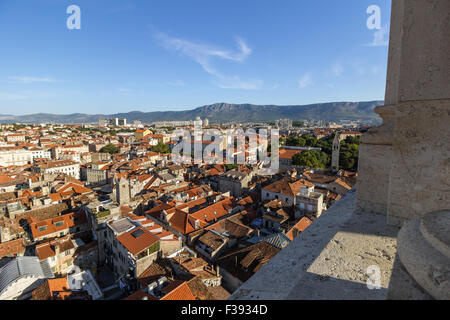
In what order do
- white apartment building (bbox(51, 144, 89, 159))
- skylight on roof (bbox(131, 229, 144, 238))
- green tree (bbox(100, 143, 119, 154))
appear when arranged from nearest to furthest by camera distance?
1. skylight on roof (bbox(131, 229, 144, 238))
2. white apartment building (bbox(51, 144, 89, 159))
3. green tree (bbox(100, 143, 119, 154))

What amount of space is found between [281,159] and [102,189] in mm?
29815

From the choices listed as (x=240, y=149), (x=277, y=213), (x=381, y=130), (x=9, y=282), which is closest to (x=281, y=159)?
(x=240, y=149)

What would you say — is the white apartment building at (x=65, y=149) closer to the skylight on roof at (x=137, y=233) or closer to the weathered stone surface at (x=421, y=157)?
the skylight on roof at (x=137, y=233)

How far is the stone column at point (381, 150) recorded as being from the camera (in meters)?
2.52

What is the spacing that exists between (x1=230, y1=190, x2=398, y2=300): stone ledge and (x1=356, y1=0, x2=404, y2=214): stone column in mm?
188

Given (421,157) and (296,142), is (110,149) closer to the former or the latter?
(296,142)

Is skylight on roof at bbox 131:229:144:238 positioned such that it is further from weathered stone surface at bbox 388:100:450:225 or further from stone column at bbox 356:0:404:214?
weathered stone surface at bbox 388:100:450:225

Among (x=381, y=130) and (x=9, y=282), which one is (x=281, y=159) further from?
(x=381, y=130)

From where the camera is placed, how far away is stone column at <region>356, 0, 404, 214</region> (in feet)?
8.28

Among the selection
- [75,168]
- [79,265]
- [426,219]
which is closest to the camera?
[426,219]

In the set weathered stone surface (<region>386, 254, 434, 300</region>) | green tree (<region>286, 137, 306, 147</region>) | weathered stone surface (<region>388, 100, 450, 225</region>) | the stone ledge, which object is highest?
weathered stone surface (<region>388, 100, 450, 225</region>)

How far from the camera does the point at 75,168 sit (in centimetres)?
4103

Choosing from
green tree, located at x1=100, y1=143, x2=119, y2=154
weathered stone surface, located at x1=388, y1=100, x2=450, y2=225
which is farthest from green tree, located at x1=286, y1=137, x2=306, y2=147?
weathered stone surface, located at x1=388, y1=100, x2=450, y2=225

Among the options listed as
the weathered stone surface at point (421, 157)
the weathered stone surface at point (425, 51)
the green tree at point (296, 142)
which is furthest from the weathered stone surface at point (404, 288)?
the green tree at point (296, 142)
